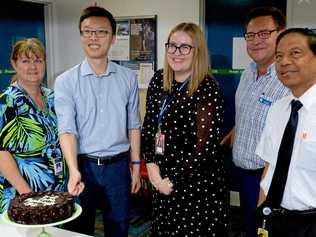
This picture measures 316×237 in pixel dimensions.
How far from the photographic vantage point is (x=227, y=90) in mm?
3801

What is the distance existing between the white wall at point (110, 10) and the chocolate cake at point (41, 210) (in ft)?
8.51

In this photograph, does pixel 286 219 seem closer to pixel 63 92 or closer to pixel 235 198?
pixel 63 92

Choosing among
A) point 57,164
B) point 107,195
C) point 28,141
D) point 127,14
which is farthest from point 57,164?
point 127,14

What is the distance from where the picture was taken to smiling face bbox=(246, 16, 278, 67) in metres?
2.21

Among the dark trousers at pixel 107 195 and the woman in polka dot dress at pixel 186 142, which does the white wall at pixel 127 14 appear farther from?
the dark trousers at pixel 107 195

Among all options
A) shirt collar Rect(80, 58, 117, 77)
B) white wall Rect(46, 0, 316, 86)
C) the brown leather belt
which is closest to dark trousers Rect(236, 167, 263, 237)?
the brown leather belt

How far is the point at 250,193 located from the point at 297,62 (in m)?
0.97

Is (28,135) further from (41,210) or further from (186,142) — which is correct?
(186,142)

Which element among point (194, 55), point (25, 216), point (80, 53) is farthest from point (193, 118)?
point (80, 53)

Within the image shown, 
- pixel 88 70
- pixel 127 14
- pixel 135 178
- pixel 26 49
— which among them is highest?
pixel 127 14

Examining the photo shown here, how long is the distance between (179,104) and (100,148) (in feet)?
1.67

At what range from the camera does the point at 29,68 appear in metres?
2.16

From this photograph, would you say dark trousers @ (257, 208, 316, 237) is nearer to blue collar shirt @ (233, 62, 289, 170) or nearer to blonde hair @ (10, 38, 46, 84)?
blue collar shirt @ (233, 62, 289, 170)

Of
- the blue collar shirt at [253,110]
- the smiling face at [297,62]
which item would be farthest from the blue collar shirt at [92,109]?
the smiling face at [297,62]
